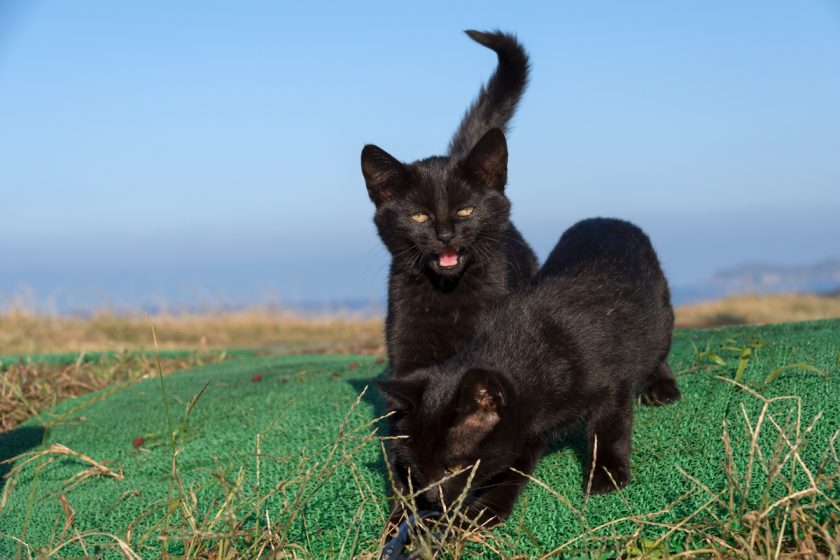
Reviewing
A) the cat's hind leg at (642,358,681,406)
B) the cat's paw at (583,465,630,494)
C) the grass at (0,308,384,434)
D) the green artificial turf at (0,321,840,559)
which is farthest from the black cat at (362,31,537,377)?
the grass at (0,308,384,434)

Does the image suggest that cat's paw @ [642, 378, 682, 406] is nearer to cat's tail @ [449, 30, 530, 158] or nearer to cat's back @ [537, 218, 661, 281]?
cat's back @ [537, 218, 661, 281]

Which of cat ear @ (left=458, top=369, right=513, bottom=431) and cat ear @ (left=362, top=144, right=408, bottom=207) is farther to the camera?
cat ear @ (left=362, top=144, right=408, bottom=207)

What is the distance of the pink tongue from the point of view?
→ 145 inches

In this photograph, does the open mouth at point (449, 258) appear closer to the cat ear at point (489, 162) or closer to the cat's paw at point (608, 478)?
the cat ear at point (489, 162)

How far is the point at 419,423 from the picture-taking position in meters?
2.67

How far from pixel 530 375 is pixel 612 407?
0.45 meters

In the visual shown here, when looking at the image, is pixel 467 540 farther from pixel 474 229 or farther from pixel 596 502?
pixel 474 229

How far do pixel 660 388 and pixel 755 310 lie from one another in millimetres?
8968

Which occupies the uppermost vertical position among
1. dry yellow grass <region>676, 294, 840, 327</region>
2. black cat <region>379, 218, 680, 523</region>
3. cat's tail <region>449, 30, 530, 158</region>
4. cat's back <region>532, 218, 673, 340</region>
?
cat's tail <region>449, 30, 530, 158</region>

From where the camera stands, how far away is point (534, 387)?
2.81m

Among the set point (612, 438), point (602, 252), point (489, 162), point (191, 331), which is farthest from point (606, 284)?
point (191, 331)

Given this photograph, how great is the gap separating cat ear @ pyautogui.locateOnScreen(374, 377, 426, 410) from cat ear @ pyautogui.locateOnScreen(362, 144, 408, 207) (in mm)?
1399

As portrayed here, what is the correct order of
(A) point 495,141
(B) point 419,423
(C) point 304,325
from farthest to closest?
(C) point 304,325 → (A) point 495,141 → (B) point 419,423

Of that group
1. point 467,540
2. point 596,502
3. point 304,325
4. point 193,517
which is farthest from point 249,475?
point 304,325
